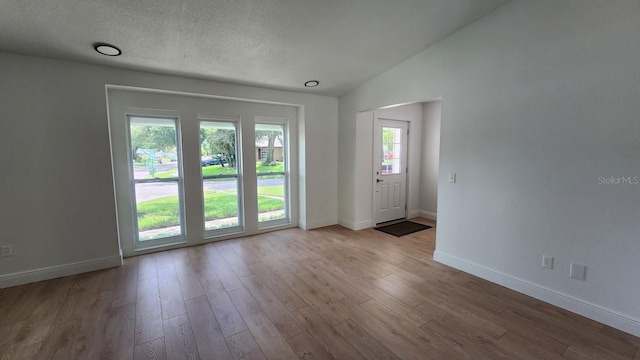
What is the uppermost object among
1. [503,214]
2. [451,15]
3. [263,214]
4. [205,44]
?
[451,15]

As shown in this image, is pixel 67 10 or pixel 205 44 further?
pixel 205 44

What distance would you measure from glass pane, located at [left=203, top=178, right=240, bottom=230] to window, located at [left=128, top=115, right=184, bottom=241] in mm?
380

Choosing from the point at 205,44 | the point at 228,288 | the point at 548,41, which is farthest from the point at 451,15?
the point at 228,288

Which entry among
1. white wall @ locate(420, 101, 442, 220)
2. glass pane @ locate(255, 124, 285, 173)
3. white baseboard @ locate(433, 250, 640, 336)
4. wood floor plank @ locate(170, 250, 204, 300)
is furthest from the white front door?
wood floor plank @ locate(170, 250, 204, 300)

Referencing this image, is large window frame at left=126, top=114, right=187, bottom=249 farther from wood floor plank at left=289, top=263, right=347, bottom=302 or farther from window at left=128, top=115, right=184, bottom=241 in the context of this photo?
wood floor plank at left=289, top=263, right=347, bottom=302

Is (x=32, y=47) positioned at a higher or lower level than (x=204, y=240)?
higher

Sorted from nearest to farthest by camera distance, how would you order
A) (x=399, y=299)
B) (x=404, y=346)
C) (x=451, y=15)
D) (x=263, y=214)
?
(x=404, y=346) < (x=399, y=299) < (x=451, y=15) < (x=263, y=214)

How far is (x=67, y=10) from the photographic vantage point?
2111 millimetres

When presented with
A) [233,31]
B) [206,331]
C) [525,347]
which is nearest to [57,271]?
[206,331]

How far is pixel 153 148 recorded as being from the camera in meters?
3.70

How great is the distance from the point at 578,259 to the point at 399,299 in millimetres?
1593

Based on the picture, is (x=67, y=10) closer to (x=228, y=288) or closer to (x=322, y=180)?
(x=228, y=288)

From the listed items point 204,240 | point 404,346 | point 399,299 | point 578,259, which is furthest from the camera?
point 204,240

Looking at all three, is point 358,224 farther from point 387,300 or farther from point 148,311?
point 148,311
